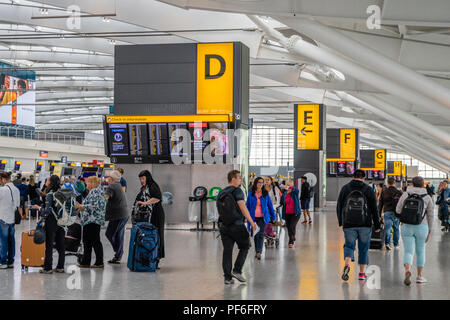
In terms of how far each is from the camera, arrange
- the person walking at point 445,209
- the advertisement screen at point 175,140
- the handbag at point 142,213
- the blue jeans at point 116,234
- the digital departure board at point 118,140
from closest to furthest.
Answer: the handbag at point 142,213, the blue jeans at point 116,234, the advertisement screen at point 175,140, the digital departure board at point 118,140, the person walking at point 445,209

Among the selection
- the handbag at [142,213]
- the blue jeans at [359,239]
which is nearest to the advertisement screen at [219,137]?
the handbag at [142,213]

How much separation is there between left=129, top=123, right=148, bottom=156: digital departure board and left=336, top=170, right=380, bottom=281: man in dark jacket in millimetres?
8851

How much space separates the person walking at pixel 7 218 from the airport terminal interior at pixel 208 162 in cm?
2

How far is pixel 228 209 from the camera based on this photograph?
863 cm

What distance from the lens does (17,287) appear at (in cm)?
834

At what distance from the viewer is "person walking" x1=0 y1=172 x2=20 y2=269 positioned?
10.1 metres

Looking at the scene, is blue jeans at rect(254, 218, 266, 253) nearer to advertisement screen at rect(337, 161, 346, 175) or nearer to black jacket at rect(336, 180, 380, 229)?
black jacket at rect(336, 180, 380, 229)

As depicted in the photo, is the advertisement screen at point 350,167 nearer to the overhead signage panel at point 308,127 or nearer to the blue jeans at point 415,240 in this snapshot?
the overhead signage panel at point 308,127

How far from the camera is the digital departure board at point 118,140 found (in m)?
17.2

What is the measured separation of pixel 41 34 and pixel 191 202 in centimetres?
1309

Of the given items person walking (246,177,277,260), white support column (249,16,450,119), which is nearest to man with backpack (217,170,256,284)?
person walking (246,177,277,260)

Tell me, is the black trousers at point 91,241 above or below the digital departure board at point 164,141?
below

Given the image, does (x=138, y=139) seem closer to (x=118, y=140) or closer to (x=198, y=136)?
(x=118, y=140)
